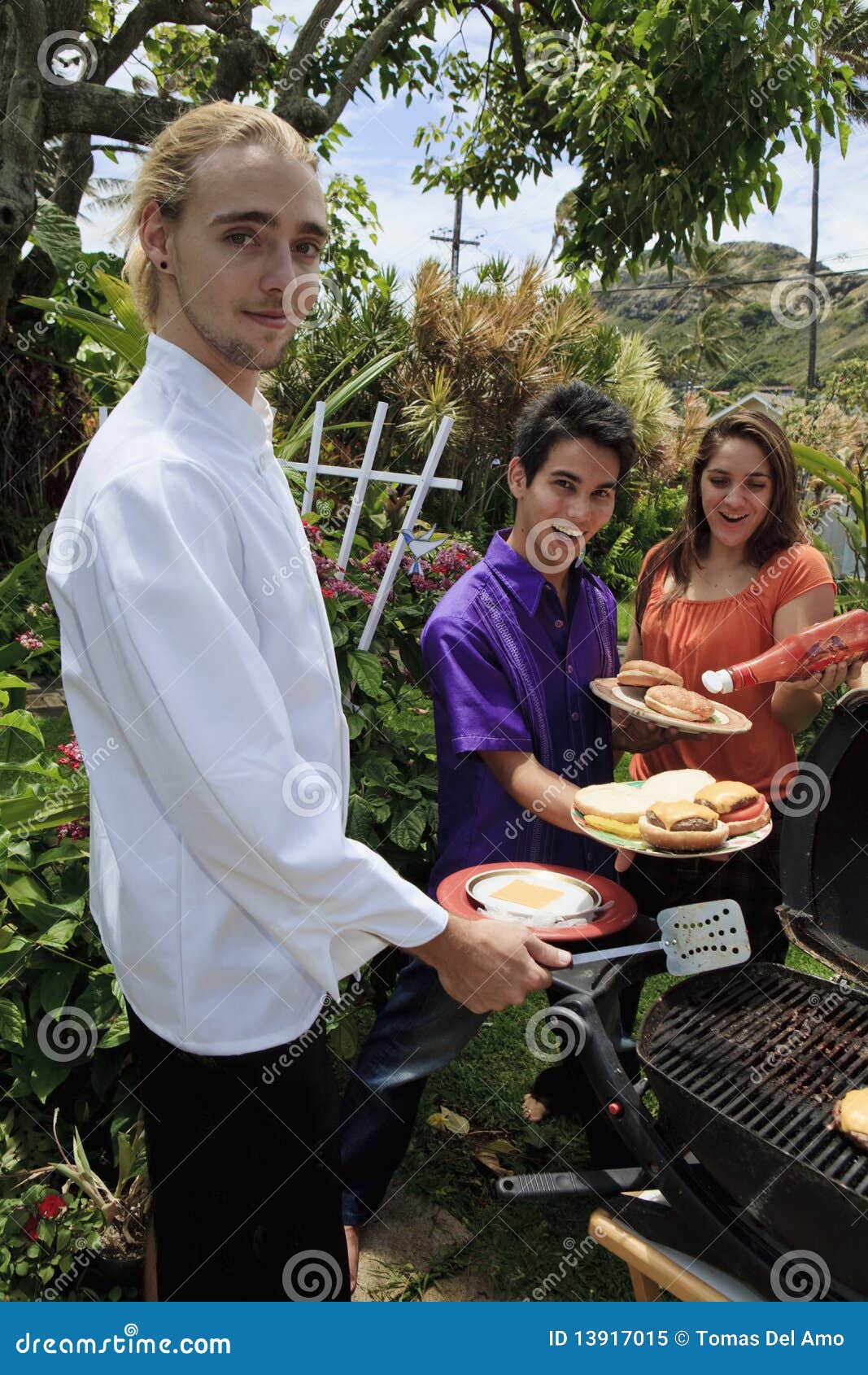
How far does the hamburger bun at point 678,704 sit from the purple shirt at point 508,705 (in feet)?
0.84

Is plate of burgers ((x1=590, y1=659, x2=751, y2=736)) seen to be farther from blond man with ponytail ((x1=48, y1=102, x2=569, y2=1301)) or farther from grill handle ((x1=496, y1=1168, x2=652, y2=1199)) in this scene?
grill handle ((x1=496, y1=1168, x2=652, y2=1199))

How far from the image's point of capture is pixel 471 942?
148 cm

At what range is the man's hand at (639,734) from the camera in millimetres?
2412

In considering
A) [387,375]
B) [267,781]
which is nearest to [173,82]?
[387,375]

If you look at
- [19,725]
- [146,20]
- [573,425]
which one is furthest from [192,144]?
[146,20]

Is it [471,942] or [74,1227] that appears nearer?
[471,942]

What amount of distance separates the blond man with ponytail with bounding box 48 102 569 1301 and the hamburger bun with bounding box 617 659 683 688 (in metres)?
0.97

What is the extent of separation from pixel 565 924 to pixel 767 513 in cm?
133

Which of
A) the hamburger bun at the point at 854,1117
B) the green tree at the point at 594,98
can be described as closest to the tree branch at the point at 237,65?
the green tree at the point at 594,98

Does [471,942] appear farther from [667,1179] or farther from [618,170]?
[618,170]

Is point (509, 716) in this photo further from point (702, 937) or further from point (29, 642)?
point (29, 642)

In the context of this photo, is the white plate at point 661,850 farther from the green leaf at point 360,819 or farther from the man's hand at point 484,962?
the green leaf at point 360,819

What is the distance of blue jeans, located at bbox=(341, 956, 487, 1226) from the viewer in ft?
7.72

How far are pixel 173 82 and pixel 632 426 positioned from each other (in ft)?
26.1
